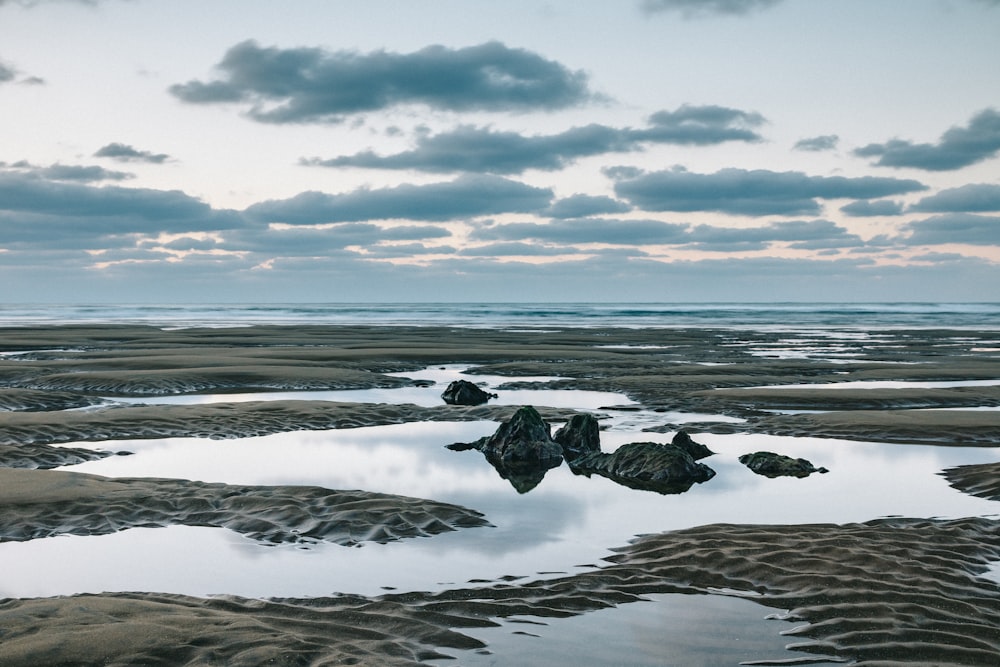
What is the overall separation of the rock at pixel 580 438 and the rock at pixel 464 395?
698cm

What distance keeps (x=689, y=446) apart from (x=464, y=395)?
9.08 m

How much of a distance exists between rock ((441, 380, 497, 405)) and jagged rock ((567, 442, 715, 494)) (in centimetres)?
875

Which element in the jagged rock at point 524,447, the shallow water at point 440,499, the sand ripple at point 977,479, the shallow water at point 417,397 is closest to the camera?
the shallow water at point 440,499

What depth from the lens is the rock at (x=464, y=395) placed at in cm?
2319

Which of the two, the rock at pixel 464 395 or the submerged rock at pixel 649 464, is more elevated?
the rock at pixel 464 395

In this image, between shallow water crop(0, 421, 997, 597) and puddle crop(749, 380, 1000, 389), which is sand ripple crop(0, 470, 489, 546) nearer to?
shallow water crop(0, 421, 997, 597)

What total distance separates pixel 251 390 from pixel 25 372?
32.6 ft

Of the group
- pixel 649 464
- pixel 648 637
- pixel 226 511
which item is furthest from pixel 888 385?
pixel 648 637

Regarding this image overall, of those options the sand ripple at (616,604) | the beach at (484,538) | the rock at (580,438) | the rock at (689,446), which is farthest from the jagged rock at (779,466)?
the sand ripple at (616,604)

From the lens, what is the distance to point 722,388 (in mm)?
27422

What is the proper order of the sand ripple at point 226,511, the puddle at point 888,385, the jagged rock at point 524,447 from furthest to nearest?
the puddle at point 888,385
the jagged rock at point 524,447
the sand ripple at point 226,511

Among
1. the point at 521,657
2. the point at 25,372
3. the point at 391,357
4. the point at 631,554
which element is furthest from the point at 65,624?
the point at 391,357

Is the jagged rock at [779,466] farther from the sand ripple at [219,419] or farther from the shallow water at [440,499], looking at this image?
the sand ripple at [219,419]

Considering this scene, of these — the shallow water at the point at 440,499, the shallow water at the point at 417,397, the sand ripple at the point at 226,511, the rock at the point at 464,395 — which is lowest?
the shallow water at the point at 440,499
